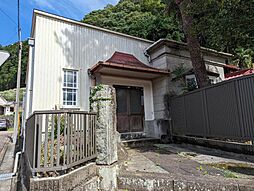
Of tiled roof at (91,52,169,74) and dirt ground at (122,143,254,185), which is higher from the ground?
tiled roof at (91,52,169,74)

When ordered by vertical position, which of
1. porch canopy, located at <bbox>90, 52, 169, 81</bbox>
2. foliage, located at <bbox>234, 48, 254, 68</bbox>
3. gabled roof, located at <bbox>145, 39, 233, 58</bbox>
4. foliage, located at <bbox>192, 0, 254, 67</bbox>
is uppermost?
foliage, located at <bbox>234, 48, 254, 68</bbox>

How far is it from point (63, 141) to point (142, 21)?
57.7 feet

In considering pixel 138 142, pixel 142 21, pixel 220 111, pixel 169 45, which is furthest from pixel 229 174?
pixel 142 21

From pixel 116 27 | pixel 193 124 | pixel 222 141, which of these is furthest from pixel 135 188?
pixel 116 27

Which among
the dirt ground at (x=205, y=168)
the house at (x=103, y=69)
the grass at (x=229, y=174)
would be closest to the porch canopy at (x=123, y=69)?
the house at (x=103, y=69)

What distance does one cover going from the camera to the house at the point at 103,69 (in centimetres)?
795

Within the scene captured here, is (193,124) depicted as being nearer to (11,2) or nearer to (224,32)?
(224,32)

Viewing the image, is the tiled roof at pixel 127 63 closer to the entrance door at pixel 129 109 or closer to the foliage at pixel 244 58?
the entrance door at pixel 129 109

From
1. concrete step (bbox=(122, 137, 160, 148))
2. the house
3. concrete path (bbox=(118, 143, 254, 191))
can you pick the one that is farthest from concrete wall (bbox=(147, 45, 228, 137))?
concrete path (bbox=(118, 143, 254, 191))

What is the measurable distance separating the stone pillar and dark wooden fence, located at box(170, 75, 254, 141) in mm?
3909

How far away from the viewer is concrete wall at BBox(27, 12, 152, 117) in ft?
25.4

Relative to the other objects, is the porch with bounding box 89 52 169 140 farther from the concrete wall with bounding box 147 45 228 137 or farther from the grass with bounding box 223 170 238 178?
the grass with bounding box 223 170 238 178

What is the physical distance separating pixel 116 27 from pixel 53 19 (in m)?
14.5

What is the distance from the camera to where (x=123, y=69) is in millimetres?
8328
